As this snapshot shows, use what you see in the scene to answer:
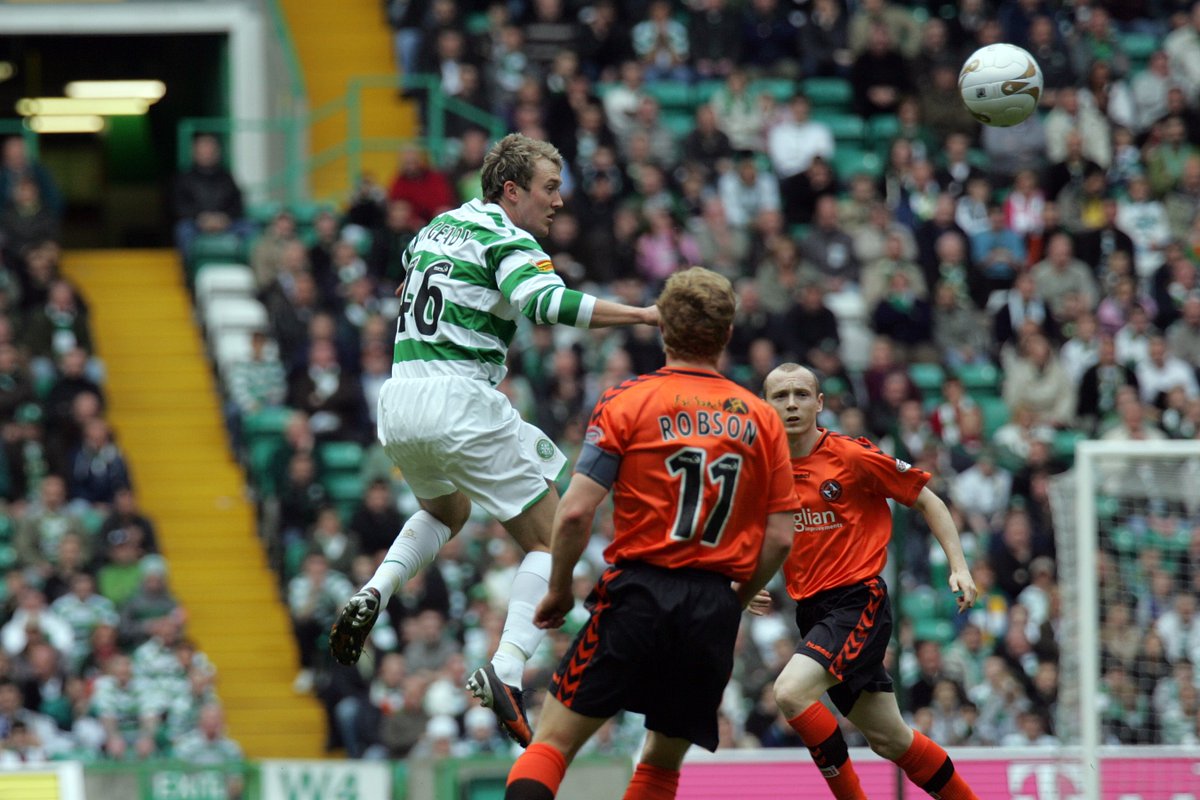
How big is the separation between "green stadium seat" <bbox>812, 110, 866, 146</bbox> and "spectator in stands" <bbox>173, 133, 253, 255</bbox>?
6014 millimetres

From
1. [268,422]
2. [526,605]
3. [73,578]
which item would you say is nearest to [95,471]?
[73,578]

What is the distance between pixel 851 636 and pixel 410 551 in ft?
6.12

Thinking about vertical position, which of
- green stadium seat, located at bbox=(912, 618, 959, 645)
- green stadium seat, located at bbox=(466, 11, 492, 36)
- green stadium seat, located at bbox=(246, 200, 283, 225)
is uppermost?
green stadium seat, located at bbox=(466, 11, 492, 36)

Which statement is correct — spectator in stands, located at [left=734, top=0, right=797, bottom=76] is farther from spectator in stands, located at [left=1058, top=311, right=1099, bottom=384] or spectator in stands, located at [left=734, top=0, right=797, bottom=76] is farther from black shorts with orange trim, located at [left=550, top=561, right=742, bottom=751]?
black shorts with orange trim, located at [left=550, top=561, right=742, bottom=751]

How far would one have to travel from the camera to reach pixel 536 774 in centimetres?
718

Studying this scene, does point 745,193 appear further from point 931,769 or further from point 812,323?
point 931,769

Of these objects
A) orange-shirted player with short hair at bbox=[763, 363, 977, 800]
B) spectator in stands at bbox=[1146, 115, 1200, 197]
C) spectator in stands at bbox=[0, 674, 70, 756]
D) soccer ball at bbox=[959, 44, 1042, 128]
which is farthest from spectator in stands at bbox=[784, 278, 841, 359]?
orange-shirted player with short hair at bbox=[763, 363, 977, 800]

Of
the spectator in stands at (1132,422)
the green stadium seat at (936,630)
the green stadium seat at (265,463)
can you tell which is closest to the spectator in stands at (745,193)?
the spectator in stands at (1132,422)

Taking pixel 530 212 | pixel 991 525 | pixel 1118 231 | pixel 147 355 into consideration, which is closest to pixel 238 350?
pixel 147 355

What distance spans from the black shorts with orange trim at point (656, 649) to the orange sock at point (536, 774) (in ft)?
0.62

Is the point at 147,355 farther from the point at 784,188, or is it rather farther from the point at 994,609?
the point at 994,609

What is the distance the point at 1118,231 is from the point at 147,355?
30.3ft

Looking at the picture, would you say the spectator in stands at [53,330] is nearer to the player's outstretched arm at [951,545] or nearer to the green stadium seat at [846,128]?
the green stadium seat at [846,128]

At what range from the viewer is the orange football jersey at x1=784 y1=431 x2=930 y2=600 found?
8.84 m
